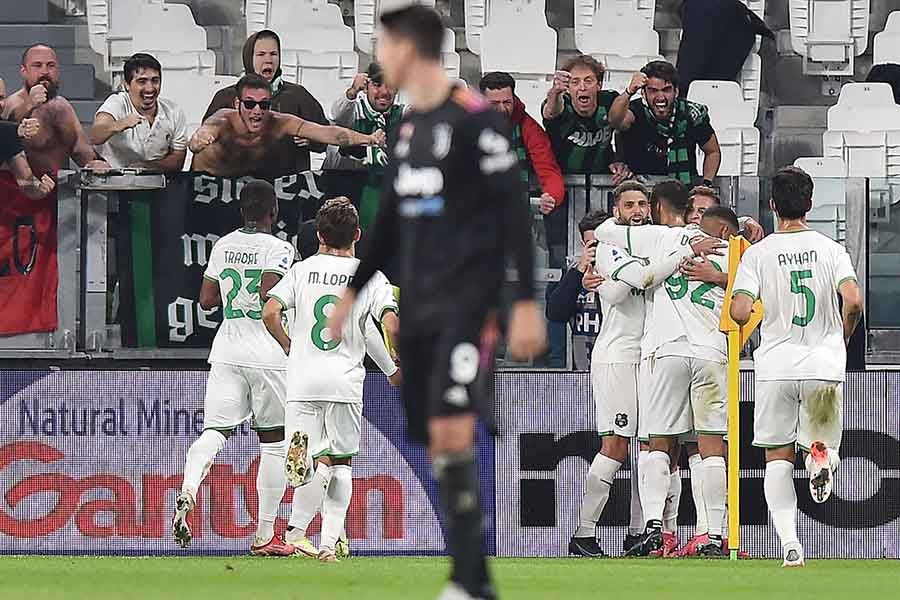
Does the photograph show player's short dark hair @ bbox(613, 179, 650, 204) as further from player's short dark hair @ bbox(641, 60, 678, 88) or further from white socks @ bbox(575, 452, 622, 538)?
white socks @ bbox(575, 452, 622, 538)

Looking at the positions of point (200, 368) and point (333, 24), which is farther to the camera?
point (333, 24)

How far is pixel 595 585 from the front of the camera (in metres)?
8.71

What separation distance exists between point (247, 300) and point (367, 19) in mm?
4919

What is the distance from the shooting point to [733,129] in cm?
1452

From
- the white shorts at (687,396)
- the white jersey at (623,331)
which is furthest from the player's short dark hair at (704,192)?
the white shorts at (687,396)

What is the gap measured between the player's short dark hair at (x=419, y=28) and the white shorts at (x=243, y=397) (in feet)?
18.5

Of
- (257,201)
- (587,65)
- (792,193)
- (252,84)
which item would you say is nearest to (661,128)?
(587,65)

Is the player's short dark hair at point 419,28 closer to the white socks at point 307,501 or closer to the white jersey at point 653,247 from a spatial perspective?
the white socks at point 307,501

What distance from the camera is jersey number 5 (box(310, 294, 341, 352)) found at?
1033 centimetres

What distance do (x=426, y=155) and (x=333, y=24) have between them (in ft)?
31.8

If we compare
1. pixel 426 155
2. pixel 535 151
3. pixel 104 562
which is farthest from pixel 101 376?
pixel 426 155

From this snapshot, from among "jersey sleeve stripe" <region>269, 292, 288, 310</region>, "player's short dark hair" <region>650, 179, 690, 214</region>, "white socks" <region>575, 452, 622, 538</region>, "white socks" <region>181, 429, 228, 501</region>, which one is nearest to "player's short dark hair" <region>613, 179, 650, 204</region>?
"player's short dark hair" <region>650, 179, 690, 214</region>

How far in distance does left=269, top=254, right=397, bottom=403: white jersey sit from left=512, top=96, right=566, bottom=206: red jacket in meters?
1.87

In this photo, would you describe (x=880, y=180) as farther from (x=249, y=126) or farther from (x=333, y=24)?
(x=333, y=24)
